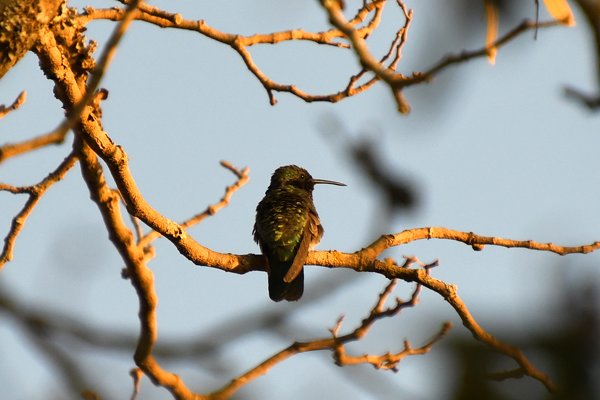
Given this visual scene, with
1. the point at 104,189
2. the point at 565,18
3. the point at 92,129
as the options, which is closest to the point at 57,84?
the point at 92,129

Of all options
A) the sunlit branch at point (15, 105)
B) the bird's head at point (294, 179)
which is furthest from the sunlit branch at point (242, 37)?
the bird's head at point (294, 179)

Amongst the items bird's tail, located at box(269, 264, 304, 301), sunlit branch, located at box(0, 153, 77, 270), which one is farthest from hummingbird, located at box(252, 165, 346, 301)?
sunlit branch, located at box(0, 153, 77, 270)

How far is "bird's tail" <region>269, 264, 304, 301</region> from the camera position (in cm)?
646

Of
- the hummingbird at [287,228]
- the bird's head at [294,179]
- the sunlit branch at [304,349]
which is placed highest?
the bird's head at [294,179]

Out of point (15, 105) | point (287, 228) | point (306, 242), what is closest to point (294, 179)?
point (287, 228)

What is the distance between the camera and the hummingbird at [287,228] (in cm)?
648

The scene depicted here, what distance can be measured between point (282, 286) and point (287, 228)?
30.5 inches

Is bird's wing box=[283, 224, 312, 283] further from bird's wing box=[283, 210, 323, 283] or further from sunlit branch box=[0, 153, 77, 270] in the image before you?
sunlit branch box=[0, 153, 77, 270]

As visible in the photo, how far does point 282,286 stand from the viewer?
646 cm

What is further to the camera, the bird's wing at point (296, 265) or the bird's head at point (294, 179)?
the bird's head at point (294, 179)

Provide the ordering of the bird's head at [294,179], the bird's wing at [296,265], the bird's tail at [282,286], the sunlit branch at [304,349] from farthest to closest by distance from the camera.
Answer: the bird's head at [294,179] → the bird's tail at [282,286] → the bird's wing at [296,265] → the sunlit branch at [304,349]

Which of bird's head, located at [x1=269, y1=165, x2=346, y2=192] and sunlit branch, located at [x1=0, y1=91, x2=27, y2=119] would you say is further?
bird's head, located at [x1=269, y1=165, x2=346, y2=192]

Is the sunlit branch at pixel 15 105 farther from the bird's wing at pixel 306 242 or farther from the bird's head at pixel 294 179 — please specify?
the bird's head at pixel 294 179

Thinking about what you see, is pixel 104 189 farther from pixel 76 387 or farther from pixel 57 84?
pixel 76 387
